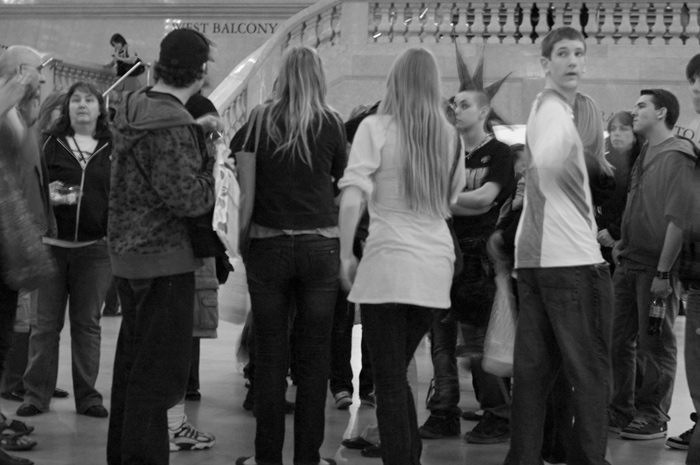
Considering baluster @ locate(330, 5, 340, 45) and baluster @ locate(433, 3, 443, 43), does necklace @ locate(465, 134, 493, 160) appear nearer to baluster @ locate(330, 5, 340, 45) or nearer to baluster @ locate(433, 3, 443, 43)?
baluster @ locate(433, 3, 443, 43)

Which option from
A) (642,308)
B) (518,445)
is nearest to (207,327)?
(518,445)

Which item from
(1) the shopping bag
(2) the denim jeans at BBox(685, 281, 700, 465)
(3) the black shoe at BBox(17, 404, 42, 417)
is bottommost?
(3) the black shoe at BBox(17, 404, 42, 417)

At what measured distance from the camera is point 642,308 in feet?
20.5

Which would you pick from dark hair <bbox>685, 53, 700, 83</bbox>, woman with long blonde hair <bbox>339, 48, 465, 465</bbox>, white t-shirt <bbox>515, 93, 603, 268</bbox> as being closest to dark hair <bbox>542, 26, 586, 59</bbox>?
white t-shirt <bbox>515, 93, 603, 268</bbox>

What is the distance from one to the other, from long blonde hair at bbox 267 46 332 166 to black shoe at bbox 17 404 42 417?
2.54 m

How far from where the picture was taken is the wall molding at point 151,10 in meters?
22.3

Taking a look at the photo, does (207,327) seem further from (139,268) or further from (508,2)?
(508,2)

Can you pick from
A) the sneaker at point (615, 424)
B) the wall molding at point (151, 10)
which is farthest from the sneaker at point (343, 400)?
the wall molding at point (151, 10)

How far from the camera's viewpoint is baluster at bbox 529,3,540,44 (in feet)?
45.6

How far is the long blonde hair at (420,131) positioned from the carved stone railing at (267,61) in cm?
904

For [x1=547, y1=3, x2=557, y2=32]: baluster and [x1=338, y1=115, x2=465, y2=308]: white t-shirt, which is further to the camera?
[x1=547, y1=3, x2=557, y2=32]: baluster

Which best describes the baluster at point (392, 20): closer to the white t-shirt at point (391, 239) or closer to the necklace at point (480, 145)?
the necklace at point (480, 145)

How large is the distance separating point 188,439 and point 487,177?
7.19 feet

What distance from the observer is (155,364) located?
4.55 m
